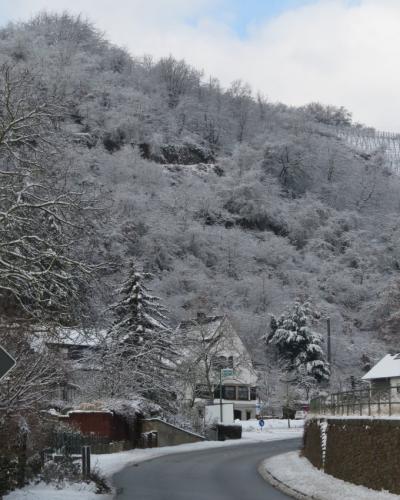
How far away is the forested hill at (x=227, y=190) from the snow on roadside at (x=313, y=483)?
34342mm

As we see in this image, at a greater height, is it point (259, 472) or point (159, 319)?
point (159, 319)

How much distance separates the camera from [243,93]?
16188 centimetres

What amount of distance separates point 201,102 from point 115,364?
12553cm

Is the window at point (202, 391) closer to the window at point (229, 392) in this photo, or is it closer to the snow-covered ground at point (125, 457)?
the snow-covered ground at point (125, 457)

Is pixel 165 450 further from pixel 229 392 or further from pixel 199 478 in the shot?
pixel 229 392

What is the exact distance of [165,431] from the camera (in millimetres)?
40500

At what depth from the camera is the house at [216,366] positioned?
54.1 meters

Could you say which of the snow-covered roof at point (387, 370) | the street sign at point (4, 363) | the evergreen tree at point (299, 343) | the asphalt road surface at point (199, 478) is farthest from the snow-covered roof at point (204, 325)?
the street sign at point (4, 363)

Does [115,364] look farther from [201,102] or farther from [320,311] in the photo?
[201,102]

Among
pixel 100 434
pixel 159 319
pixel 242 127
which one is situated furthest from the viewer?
pixel 242 127

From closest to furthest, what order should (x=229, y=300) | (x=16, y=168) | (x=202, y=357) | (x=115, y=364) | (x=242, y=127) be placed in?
1. (x=16, y=168)
2. (x=115, y=364)
3. (x=202, y=357)
4. (x=229, y=300)
5. (x=242, y=127)

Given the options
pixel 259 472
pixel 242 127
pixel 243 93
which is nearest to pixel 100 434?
pixel 259 472

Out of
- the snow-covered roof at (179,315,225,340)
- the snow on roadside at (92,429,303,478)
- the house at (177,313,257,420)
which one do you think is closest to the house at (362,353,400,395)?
the snow on roadside at (92,429,303,478)

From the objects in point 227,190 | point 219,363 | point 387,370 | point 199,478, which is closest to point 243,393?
point 219,363
